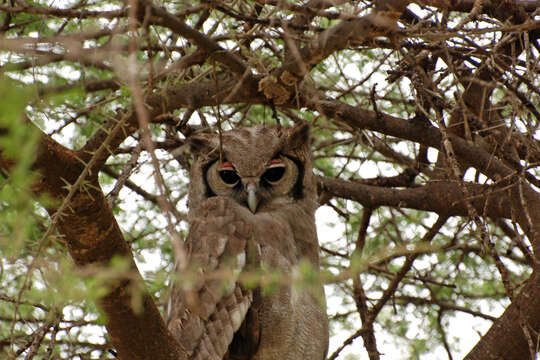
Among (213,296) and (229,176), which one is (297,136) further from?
(213,296)

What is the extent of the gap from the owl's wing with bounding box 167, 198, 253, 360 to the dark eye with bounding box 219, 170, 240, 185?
51cm

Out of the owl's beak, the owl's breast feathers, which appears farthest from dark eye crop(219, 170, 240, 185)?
the owl's breast feathers

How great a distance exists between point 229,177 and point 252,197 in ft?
0.92

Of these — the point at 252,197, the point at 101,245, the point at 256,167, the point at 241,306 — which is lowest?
the point at 101,245

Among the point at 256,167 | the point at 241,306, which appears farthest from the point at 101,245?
the point at 256,167

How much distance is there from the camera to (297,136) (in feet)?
14.2

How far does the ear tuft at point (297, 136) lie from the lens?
4.31 metres

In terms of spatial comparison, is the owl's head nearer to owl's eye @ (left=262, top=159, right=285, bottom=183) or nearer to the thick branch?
owl's eye @ (left=262, top=159, right=285, bottom=183)

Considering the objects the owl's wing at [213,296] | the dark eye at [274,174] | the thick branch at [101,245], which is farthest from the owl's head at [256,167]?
the thick branch at [101,245]

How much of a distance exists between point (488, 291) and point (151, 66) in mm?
4216

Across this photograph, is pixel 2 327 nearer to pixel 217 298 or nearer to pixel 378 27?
pixel 217 298

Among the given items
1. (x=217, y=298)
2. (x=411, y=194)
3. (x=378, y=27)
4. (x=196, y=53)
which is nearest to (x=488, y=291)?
(x=411, y=194)

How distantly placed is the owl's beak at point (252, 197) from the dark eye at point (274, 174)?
0.16 meters

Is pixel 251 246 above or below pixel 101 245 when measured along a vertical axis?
above
